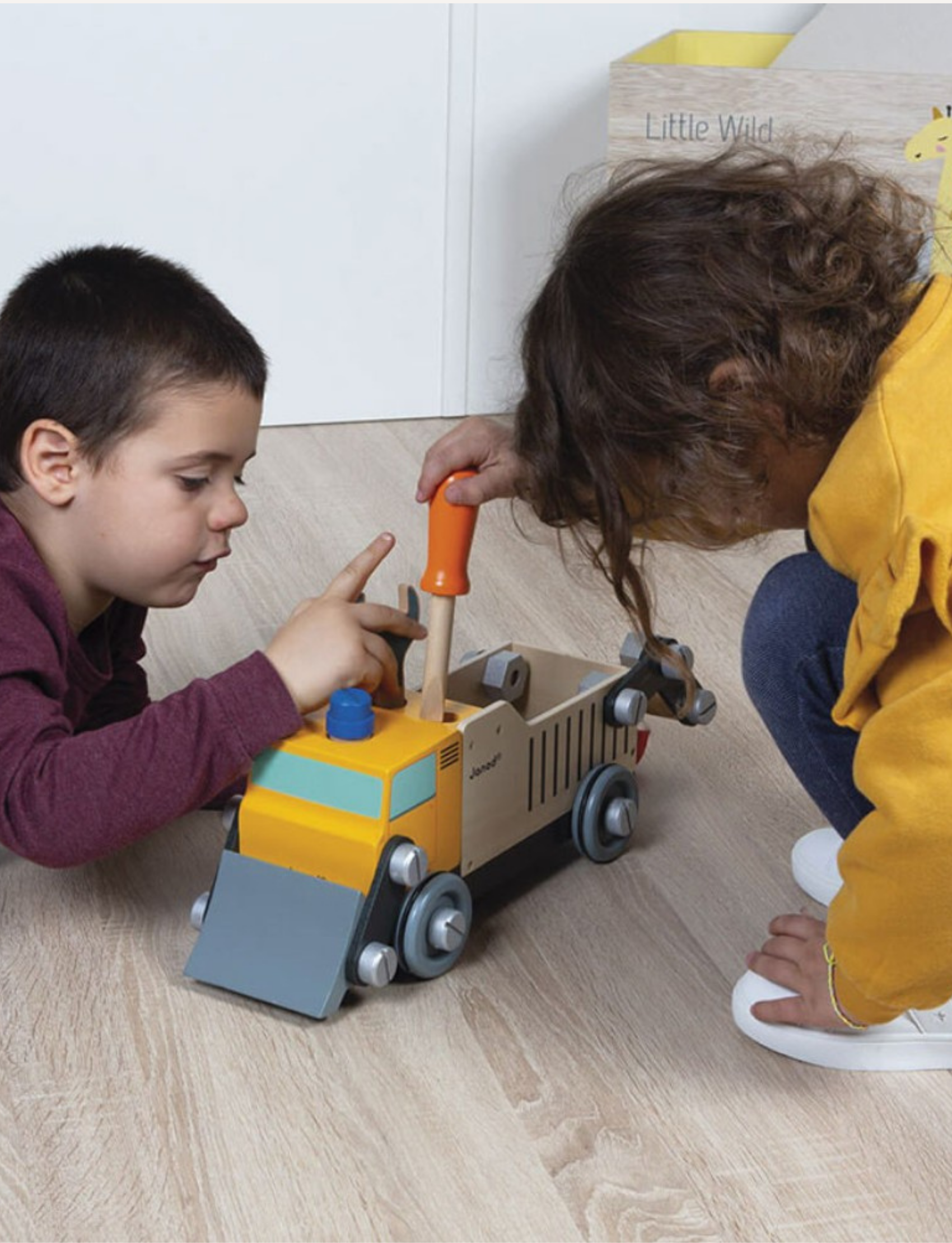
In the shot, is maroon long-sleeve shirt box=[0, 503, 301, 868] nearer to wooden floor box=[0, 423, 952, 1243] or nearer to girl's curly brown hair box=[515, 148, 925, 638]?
wooden floor box=[0, 423, 952, 1243]

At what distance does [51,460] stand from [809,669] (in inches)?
18.8

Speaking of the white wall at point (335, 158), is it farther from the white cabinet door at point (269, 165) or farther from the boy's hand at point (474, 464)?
the boy's hand at point (474, 464)

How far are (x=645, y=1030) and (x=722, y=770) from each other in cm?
35

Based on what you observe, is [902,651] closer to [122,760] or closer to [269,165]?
[122,760]

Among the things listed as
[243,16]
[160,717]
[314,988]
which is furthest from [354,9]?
[314,988]

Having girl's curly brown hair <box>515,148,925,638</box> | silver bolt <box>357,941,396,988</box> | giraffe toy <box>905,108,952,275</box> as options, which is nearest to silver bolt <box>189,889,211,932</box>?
silver bolt <box>357,941,396,988</box>

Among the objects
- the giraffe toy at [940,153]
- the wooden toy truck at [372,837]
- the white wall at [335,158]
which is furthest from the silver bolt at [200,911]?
the giraffe toy at [940,153]

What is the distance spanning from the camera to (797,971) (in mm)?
914

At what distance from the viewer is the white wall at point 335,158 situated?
6.28 feet

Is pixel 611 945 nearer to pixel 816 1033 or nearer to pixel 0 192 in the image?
pixel 816 1033

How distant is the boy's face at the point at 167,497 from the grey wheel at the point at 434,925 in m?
0.26

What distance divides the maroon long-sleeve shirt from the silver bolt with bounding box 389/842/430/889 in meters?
0.10

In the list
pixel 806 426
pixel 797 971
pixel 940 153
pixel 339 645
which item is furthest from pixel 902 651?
pixel 940 153

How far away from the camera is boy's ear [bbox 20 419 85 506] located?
0.98 metres
